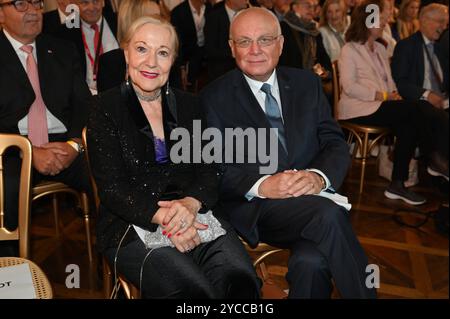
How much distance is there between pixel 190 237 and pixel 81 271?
3.79 ft

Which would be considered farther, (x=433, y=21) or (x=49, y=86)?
(x=433, y=21)

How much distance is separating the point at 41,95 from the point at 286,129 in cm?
134

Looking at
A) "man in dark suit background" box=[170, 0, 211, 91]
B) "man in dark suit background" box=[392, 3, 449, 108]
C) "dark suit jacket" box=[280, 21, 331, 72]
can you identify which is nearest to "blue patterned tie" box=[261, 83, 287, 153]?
"man in dark suit background" box=[392, 3, 449, 108]

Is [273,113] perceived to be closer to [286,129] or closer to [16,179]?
[286,129]

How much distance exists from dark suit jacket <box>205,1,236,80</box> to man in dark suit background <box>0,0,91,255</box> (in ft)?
6.27

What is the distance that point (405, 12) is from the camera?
16.6ft

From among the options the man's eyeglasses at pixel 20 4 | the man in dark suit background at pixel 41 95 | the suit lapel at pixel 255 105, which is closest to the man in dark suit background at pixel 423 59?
the suit lapel at pixel 255 105

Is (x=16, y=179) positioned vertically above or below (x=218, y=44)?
below

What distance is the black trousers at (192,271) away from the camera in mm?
1598

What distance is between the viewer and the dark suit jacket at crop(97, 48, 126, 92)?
8.32 feet

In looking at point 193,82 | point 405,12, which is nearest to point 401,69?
point 405,12

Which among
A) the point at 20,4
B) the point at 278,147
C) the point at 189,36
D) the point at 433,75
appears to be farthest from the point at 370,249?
the point at 189,36

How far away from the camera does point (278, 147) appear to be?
1976 millimetres

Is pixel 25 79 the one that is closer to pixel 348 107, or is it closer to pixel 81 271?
pixel 81 271
